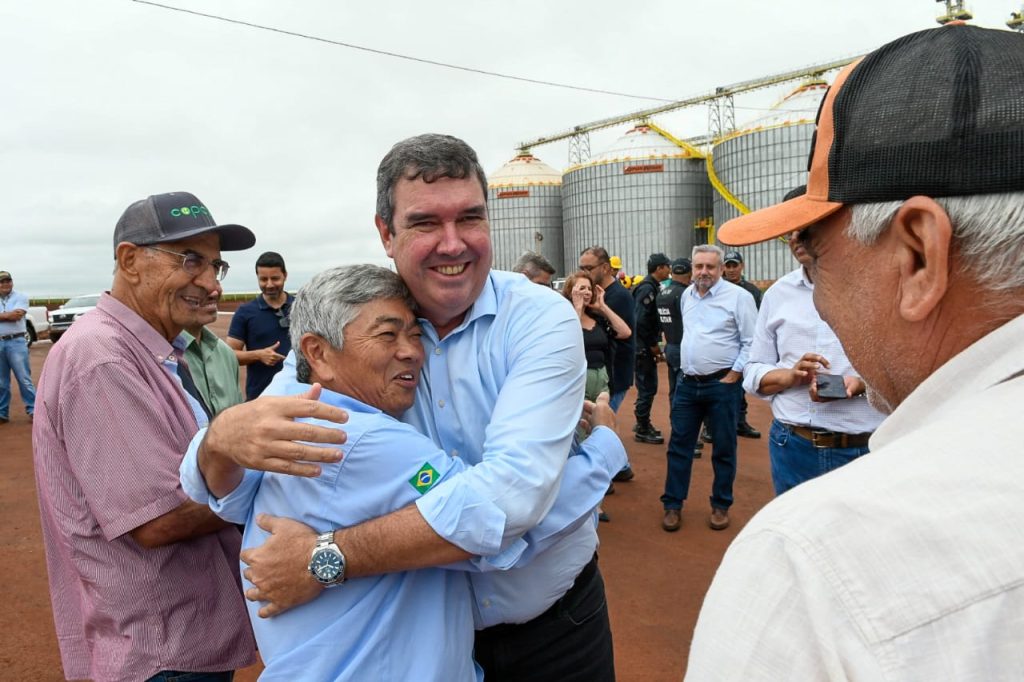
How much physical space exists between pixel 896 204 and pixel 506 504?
0.94 m

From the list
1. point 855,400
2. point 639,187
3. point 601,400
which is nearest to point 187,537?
point 601,400

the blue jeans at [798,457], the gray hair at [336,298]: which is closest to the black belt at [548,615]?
the gray hair at [336,298]

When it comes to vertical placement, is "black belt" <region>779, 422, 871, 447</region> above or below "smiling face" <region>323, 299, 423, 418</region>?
below

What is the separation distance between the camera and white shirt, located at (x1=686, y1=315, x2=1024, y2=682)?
54 centimetres

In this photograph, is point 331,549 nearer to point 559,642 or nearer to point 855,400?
point 559,642

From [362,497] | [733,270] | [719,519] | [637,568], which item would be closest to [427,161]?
[362,497]

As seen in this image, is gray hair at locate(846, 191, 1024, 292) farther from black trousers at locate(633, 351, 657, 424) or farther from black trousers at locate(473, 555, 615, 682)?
black trousers at locate(633, 351, 657, 424)

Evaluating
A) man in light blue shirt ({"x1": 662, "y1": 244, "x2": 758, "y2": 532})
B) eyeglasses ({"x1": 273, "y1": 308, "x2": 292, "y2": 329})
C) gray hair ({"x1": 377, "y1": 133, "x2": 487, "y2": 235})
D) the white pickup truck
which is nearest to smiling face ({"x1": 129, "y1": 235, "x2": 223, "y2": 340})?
gray hair ({"x1": 377, "y1": 133, "x2": 487, "y2": 235})

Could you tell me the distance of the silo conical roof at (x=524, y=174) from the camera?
33969 mm

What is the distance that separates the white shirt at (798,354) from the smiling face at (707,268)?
1585mm

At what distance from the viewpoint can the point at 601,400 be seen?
2006 millimetres

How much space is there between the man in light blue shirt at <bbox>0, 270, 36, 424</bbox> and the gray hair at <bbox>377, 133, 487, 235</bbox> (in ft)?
33.9

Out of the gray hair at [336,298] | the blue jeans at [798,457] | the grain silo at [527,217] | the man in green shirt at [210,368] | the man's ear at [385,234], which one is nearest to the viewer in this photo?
Answer: the gray hair at [336,298]

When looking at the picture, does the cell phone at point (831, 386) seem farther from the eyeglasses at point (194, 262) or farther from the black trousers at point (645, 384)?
the black trousers at point (645, 384)
